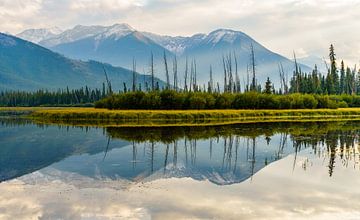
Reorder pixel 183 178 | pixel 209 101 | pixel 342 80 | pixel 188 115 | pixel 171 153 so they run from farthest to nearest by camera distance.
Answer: pixel 342 80
pixel 209 101
pixel 188 115
pixel 171 153
pixel 183 178

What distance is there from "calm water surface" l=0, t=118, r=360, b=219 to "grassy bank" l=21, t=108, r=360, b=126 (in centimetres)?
2731

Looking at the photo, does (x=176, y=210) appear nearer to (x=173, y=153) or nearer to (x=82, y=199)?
(x=82, y=199)

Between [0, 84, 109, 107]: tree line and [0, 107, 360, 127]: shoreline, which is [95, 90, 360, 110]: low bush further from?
[0, 84, 109, 107]: tree line

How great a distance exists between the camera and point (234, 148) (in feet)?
127

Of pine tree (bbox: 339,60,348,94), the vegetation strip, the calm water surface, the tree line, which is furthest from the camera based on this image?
the tree line

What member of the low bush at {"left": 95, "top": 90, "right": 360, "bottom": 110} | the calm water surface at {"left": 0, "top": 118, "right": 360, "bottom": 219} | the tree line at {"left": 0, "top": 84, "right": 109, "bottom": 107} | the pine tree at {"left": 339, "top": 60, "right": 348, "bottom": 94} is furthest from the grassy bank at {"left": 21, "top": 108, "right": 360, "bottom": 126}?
the tree line at {"left": 0, "top": 84, "right": 109, "bottom": 107}

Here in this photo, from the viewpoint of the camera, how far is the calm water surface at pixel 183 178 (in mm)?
18000

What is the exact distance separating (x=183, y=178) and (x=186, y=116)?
5007 cm

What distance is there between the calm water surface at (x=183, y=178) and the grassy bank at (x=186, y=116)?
27314mm

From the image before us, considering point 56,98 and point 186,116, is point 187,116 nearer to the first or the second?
point 186,116

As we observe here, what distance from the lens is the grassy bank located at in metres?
72.4

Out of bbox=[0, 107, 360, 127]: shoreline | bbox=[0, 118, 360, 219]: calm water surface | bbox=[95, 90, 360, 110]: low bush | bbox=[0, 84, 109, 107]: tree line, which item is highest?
bbox=[0, 84, 109, 107]: tree line

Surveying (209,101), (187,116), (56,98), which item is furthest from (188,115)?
(56,98)

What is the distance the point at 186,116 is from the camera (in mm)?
75375
